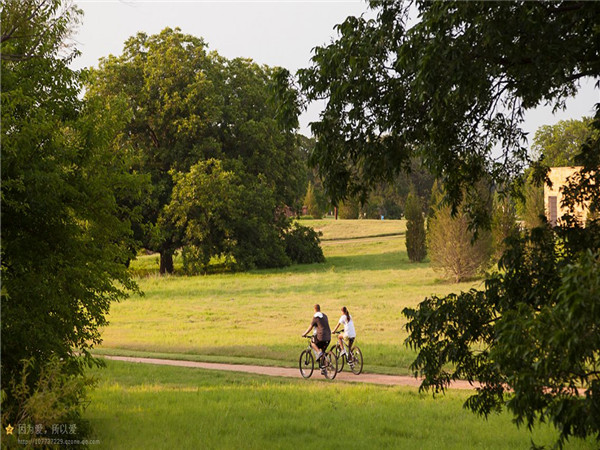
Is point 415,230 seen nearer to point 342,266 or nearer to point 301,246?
point 342,266

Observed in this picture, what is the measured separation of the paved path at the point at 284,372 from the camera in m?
16.6

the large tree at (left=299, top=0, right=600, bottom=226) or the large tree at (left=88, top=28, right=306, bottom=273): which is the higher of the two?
the large tree at (left=88, top=28, right=306, bottom=273)

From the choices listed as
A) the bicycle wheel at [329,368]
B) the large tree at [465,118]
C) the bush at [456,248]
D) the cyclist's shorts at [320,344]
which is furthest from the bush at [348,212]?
the large tree at [465,118]

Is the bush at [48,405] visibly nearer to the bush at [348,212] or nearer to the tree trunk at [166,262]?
the tree trunk at [166,262]

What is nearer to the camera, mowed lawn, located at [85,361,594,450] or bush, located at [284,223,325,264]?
mowed lawn, located at [85,361,594,450]

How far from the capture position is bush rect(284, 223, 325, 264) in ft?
180

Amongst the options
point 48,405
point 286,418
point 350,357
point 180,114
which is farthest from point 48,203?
point 180,114

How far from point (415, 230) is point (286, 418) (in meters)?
42.4

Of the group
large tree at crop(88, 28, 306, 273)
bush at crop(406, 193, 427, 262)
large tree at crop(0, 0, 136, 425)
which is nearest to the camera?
large tree at crop(0, 0, 136, 425)

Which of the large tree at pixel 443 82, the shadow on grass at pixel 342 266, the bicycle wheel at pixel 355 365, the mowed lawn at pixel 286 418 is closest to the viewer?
the large tree at pixel 443 82

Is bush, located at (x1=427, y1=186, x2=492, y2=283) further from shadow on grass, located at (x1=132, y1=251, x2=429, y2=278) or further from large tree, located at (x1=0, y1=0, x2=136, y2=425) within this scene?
large tree, located at (x1=0, y1=0, x2=136, y2=425)

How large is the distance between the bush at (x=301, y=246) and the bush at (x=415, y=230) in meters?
7.18

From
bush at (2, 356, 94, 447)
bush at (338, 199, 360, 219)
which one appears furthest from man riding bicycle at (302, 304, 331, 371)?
bush at (338, 199, 360, 219)

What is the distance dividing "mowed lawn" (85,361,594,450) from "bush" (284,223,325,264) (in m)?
38.7
